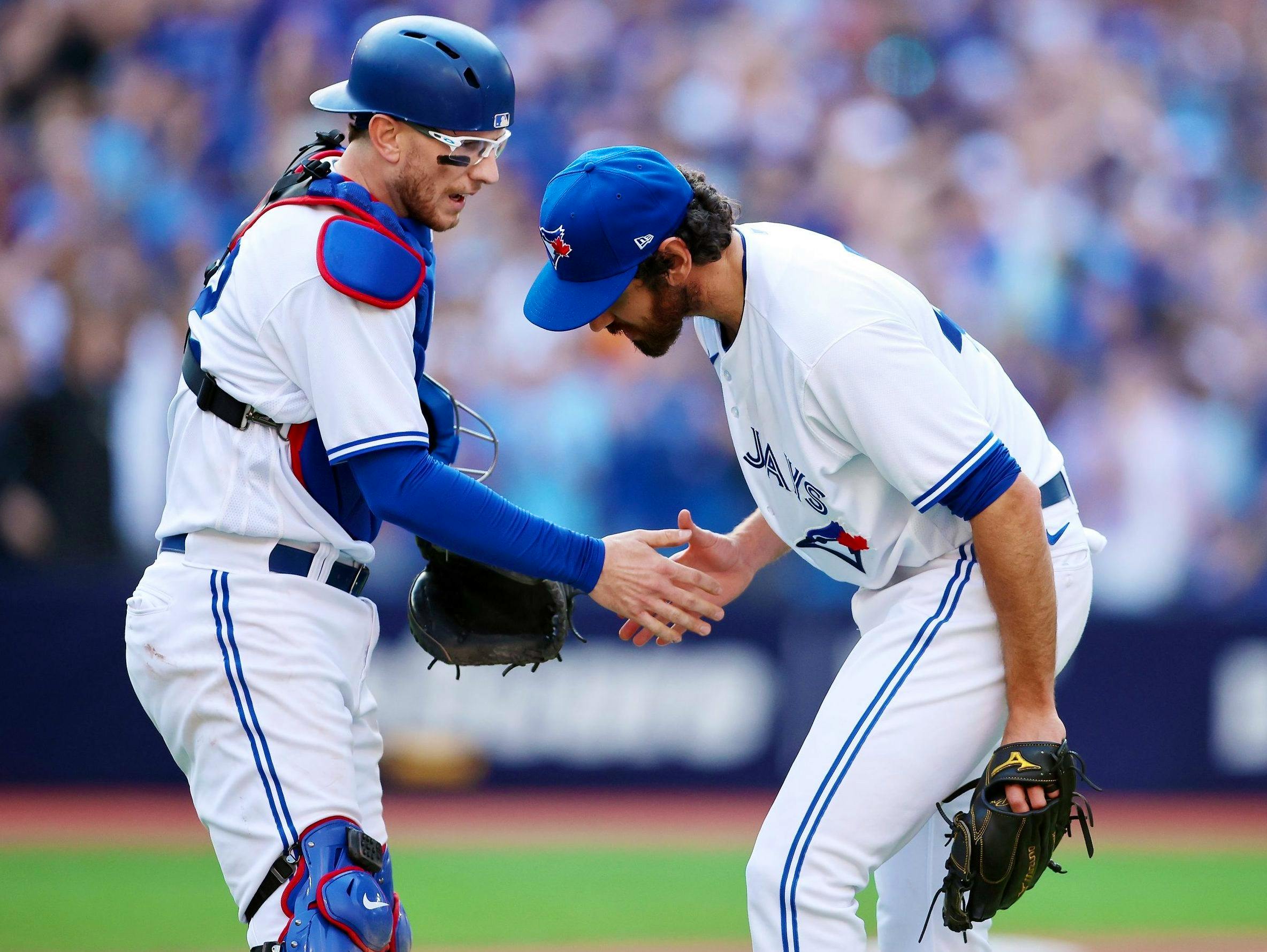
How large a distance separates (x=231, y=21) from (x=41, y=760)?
489 cm

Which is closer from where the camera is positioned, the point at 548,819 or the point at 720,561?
the point at 720,561

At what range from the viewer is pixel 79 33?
9148 millimetres

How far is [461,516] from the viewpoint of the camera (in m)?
3.23

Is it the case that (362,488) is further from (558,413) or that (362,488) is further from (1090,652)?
(1090,652)

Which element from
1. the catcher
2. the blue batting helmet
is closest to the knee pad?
the catcher

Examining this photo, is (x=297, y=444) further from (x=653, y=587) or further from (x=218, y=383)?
(x=653, y=587)

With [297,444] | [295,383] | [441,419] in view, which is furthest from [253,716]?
[441,419]

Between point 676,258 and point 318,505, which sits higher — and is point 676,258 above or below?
above

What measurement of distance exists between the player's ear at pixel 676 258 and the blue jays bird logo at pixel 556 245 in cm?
22

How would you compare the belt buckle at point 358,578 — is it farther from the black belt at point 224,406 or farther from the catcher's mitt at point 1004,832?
the catcher's mitt at point 1004,832

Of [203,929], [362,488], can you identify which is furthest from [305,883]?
[203,929]

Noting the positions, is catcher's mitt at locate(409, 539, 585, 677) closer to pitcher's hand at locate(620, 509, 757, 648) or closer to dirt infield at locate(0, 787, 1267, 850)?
pitcher's hand at locate(620, 509, 757, 648)

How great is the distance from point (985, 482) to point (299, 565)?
157cm

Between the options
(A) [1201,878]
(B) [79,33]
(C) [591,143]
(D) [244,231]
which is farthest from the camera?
(C) [591,143]
